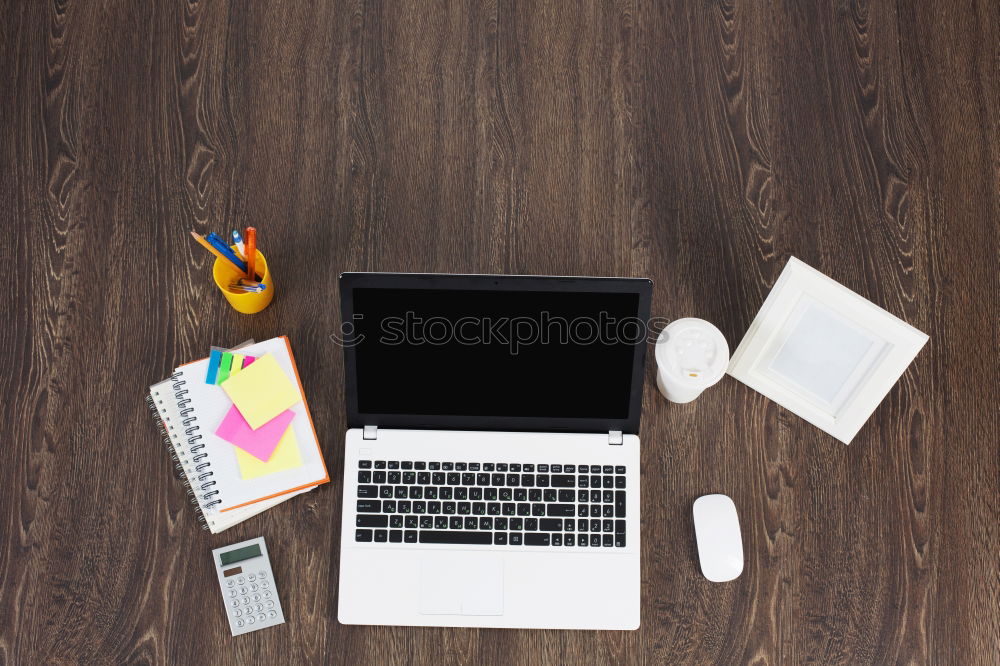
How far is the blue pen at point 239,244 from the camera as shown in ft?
3.33

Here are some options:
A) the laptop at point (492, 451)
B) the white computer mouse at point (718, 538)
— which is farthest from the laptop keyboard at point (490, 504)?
the white computer mouse at point (718, 538)

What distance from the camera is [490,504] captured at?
3.42ft

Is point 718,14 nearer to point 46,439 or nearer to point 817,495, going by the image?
point 817,495

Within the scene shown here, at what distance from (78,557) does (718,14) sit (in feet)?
4.09

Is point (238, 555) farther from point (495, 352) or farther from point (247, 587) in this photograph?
point (495, 352)

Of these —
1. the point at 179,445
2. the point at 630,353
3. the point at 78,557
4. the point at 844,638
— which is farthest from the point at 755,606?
the point at 78,557

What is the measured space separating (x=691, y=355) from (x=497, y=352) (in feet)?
0.86

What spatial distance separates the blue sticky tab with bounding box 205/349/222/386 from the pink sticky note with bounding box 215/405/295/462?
0.16 ft

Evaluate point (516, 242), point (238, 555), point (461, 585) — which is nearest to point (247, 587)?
point (238, 555)

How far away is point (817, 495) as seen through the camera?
1077 millimetres

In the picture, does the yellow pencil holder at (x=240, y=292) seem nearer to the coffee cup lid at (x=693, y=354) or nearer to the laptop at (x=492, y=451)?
the laptop at (x=492, y=451)

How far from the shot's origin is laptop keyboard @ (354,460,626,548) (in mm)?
1037

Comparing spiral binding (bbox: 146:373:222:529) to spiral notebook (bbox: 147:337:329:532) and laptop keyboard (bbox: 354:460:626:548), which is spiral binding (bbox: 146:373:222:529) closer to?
spiral notebook (bbox: 147:337:329:532)

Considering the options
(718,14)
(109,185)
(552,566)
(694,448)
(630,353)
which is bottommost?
(552,566)
